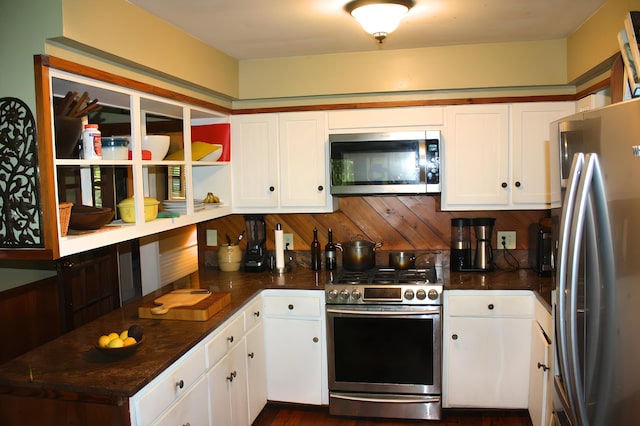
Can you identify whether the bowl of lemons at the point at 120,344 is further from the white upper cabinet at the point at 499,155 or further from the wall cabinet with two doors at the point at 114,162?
the white upper cabinet at the point at 499,155

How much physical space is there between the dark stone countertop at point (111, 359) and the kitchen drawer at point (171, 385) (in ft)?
0.17

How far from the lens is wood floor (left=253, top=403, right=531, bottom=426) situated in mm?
3260

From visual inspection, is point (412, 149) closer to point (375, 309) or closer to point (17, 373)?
point (375, 309)

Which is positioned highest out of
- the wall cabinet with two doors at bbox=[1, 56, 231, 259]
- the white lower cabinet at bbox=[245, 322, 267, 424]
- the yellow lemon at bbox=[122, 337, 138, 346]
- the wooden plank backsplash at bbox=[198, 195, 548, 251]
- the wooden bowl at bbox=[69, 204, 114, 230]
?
the wall cabinet with two doors at bbox=[1, 56, 231, 259]

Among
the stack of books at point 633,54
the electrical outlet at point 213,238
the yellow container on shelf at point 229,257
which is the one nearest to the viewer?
the stack of books at point 633,54

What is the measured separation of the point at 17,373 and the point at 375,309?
1927 millimetres

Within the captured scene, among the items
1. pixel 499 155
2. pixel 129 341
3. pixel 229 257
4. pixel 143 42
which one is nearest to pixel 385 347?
pixel 229 257

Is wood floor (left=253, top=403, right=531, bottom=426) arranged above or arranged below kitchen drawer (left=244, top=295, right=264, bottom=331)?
below

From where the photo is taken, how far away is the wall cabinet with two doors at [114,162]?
6.38 ft

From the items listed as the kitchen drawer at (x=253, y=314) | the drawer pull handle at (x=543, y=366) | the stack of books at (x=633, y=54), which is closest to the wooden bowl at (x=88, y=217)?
the kitchen drawer at (x=253, y=314)

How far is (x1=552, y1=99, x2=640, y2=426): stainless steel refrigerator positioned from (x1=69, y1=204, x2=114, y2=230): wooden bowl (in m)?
1.79

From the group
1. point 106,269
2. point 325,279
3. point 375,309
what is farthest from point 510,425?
point 106,269

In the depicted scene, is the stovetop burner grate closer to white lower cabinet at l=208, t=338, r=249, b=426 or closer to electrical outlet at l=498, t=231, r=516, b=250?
electrical outlet at l=498, t=231, r=516, b=250

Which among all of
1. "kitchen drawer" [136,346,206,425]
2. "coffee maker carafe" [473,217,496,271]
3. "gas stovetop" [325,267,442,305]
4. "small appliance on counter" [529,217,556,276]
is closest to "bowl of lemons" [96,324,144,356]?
"kitchen drawer" [136,346,206,425]
